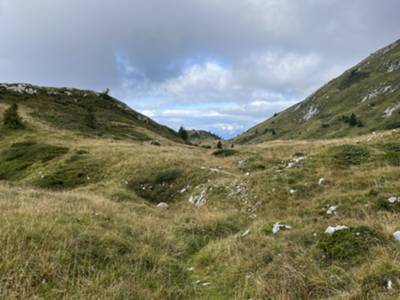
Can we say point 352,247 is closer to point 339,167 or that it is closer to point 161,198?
point 339,167

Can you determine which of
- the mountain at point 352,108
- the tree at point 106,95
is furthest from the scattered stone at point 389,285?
the mountain at point 352,108

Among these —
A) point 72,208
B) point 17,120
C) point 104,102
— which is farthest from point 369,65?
point 72,208

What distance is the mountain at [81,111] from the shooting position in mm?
49656

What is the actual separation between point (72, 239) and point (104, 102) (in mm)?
68334

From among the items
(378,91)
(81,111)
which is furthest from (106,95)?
(378,91)

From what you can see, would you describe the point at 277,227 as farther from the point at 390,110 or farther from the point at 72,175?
the point at 390,110

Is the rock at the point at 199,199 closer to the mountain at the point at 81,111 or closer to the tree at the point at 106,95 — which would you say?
the mountain at the point at 81,111

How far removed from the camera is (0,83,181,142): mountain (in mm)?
49656

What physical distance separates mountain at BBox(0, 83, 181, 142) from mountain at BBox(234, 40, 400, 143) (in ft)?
257

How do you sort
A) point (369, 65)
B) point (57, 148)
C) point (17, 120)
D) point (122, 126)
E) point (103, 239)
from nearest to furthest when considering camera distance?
point (103, 239)
point (57, 148)
point (17, 120)
point (122, 126)
point (369, 65)

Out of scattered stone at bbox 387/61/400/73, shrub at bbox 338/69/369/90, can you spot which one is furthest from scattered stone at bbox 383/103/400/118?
shrub at bbox 338/69/369/90

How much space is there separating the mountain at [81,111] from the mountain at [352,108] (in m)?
78.5

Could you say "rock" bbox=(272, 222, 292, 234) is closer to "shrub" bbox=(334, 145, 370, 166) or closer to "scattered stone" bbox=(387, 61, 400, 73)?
"shrub" bbox=(334, 145, 370, 166)

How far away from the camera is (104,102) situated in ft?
233
